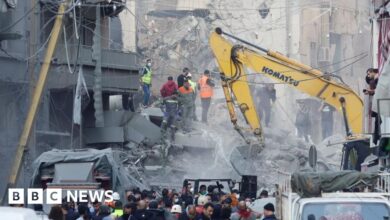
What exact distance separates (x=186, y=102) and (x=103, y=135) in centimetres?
294

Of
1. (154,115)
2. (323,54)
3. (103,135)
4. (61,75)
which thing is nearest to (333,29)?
(323,54)

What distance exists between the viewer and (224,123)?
150ft

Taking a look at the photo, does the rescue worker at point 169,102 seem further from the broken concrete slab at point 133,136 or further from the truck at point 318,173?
the truck at point 318,173

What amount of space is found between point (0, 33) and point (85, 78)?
5.25 meters

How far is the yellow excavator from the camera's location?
32469mm

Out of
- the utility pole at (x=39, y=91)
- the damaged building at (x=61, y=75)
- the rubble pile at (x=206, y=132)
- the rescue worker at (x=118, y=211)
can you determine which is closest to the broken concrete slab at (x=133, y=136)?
the damaged building at (x=61, y=75)

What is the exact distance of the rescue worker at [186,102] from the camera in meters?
40.6

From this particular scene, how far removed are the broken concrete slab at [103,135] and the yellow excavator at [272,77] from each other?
18.6 feet

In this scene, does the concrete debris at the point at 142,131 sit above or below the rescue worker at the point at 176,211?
above

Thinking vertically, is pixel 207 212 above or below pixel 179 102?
below

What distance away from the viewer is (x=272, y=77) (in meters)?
34.6

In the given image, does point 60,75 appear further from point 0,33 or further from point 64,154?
point 64,154

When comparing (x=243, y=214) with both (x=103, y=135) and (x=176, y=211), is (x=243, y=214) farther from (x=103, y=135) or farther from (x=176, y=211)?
(x=103, y=135)

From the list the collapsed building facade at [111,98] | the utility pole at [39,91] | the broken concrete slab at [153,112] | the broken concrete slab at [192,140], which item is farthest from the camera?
the broken concrete slab at [153,112]
